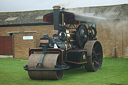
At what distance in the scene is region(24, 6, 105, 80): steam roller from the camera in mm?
8141

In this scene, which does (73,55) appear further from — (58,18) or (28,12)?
(28,12)

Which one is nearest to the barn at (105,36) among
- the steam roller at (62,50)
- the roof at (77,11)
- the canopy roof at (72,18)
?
the roof at (77,11)

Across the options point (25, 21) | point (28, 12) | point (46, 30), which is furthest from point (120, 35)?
point (28, 12)

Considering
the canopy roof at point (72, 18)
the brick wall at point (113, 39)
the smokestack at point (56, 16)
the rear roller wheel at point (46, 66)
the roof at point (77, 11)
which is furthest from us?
the roof at point (77, 11)

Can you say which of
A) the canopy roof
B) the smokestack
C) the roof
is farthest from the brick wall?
the smokestack

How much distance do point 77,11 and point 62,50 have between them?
1019cm

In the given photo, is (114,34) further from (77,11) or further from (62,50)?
(62,50)

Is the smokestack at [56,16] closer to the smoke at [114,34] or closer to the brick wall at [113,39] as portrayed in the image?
the smoke at [114,34]

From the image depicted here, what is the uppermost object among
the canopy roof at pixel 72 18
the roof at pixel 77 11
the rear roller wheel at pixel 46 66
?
the roof at pixel 77 11

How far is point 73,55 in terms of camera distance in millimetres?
9656

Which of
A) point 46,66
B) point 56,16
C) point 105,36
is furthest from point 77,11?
point 46,66

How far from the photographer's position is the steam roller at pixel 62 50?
26.7ft

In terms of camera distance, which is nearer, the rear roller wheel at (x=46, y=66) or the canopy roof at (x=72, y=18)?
the rear roller wheel at (x=46, y=66)

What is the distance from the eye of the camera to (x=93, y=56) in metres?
10.8
